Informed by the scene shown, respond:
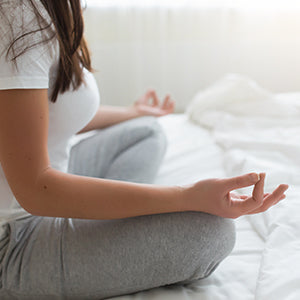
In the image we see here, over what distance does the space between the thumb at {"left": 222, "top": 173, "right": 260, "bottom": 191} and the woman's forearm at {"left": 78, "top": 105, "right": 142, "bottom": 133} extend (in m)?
0.61

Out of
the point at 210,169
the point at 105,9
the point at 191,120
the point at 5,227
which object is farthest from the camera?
the point at 105,9

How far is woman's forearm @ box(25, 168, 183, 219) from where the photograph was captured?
0.57 m

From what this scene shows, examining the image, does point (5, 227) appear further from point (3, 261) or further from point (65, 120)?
point (65, 120)

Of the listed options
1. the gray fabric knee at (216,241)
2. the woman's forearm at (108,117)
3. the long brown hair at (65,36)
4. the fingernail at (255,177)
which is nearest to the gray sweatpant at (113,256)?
the gray fabric knee at (216,241)

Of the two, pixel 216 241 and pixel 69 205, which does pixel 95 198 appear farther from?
pixel 216 241

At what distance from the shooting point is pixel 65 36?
60cm

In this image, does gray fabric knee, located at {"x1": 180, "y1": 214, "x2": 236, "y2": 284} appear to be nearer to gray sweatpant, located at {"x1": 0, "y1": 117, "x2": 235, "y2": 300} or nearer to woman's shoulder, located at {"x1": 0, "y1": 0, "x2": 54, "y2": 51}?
gray sweatpant, located at {"x1": 0, "y1": 117, "x2": 235, "y2": 300}

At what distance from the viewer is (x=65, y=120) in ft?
2.26

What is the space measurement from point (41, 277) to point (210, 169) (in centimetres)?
60

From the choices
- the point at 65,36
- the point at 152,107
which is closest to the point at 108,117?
the point at 152,107

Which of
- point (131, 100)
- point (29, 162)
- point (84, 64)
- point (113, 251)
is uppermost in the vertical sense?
point (84, 64)

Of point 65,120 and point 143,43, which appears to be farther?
point 143,43

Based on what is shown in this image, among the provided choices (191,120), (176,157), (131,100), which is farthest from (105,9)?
(176,157)

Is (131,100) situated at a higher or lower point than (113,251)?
lower
